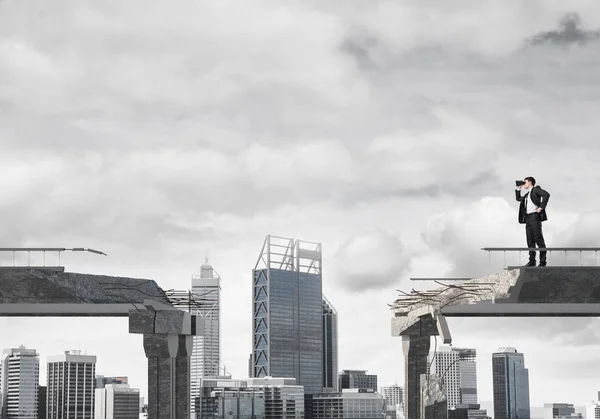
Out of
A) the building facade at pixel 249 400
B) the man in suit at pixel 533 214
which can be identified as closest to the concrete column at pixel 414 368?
the man in suit at pixel 533 214

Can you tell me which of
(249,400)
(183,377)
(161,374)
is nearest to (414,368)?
(183,377)

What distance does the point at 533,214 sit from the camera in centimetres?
1847

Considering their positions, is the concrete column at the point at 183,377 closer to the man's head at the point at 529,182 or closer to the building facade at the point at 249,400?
the man's head at the point at 529,182

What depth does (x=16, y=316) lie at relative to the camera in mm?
20797

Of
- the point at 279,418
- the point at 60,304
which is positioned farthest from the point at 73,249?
the point at 279,418

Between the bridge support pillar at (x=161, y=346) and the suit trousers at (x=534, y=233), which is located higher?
the suit trousers at (x=534, y=233)

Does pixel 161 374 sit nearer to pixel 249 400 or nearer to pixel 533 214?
pixel 533 214

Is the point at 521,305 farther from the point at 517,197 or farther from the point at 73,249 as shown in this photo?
the point at 73,249

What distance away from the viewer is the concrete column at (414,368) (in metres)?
21.1

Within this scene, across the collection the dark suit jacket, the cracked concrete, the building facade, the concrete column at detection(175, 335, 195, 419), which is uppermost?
the dark suit jacket

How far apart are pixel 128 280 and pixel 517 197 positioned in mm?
8030

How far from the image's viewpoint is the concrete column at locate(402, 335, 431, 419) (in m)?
21.1

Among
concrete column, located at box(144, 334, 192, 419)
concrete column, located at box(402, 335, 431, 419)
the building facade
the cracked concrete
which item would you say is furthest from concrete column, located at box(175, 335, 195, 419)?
the building facade

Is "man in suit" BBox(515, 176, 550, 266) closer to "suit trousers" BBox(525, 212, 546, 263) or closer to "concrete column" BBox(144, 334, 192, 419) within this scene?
"suit trousers" BBox(525, 212, 546, 263)
